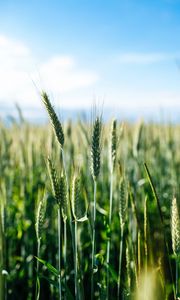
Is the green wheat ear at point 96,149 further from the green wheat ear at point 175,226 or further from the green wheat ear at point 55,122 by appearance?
the green wheat ear at point 175,226

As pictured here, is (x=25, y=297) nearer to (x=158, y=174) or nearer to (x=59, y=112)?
(x=59, y=112)

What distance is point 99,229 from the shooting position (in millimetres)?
4020

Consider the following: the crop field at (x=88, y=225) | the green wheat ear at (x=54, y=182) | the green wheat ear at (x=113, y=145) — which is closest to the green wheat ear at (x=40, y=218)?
the crop field at (x=88, y=225)

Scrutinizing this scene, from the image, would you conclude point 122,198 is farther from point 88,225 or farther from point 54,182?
point 88,225

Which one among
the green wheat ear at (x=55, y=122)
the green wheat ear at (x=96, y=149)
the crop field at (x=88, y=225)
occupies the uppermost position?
the green wheat ear at (x=55, y=122)

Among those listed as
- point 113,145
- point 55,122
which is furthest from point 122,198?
point 55,122

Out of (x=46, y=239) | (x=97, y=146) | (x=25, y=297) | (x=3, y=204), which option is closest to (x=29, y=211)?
(x=46, y=239)

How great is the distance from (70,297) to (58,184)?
43cm

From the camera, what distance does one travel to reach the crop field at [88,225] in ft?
4.64

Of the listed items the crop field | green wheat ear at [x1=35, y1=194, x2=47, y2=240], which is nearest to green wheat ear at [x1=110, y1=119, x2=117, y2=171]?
the crop field

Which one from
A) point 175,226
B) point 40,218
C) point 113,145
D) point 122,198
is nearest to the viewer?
point 175,226

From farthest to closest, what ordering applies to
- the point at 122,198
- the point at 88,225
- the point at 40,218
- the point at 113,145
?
the point at 88,225, the point at 113,145, the point at 122,198, the point at 40,218

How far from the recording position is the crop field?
4.64 feet

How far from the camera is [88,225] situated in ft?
6.67
